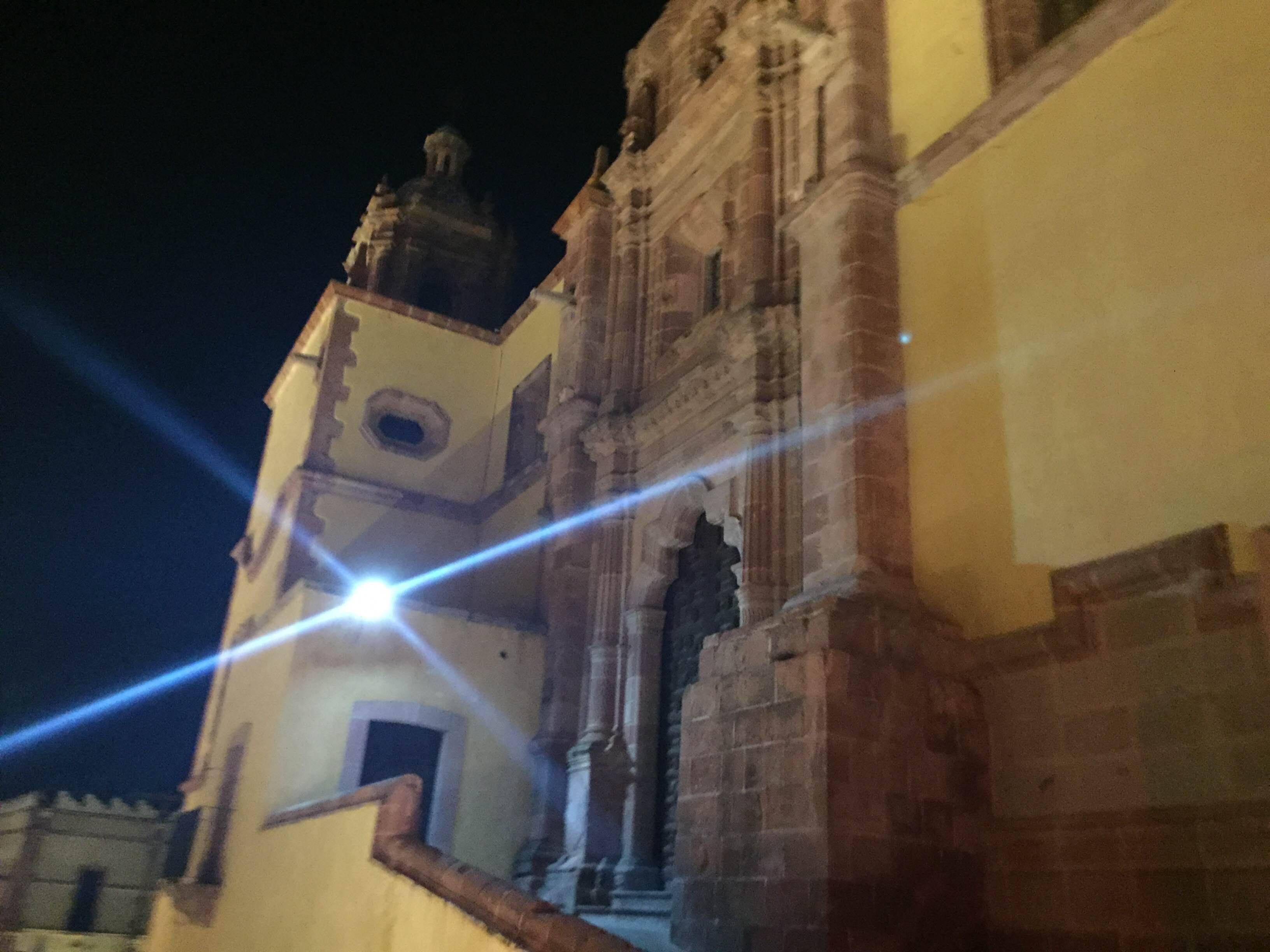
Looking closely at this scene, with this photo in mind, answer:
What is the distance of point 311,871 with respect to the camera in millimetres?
8031

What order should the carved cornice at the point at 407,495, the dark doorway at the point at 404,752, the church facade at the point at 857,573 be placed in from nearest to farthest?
1. the church facade at the point at 857,573
2. the dark doorway at the point at 404,752
3. the carved cornice at the point at 407,495

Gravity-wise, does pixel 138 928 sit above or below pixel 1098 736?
below

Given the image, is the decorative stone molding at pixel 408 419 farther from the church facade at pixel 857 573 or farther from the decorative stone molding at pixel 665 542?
the decorative stone molding at pixel 665 542

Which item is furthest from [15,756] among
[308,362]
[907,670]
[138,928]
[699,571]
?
[907,670]

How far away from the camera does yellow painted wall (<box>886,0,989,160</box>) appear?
24.2 feet

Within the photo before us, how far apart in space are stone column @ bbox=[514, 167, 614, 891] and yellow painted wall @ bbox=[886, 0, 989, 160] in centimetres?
499

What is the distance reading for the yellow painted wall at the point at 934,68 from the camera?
24.2 ft

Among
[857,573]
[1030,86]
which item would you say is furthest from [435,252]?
[857,573]

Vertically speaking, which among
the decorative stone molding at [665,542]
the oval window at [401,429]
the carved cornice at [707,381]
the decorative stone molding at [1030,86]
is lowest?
the decorative stone molding at [665,542]

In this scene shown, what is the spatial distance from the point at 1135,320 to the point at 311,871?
6872 mm

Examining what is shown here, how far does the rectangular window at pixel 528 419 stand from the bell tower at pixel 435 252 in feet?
11.5

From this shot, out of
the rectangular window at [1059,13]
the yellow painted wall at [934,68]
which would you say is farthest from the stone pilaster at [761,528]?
the rectangular window at [1059,13]

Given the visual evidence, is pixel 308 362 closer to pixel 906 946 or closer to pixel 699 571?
pixel 699 571

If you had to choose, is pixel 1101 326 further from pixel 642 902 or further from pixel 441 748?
pixel 441 748
